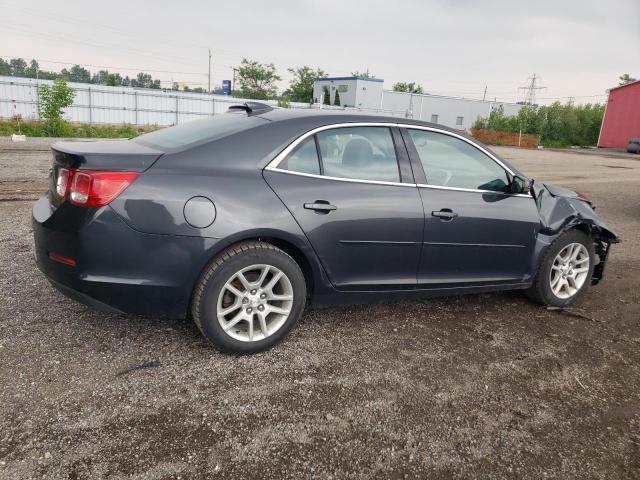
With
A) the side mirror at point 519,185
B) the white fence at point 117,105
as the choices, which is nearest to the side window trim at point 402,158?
the side mirror at point 519,185

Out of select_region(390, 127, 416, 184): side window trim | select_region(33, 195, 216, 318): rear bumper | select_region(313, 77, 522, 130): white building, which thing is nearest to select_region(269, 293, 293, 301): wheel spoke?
select_region(33, 195, 216, 318): rear bumper

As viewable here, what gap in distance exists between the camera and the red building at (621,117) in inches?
1705

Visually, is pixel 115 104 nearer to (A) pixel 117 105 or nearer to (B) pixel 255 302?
(A) pixel 117 105

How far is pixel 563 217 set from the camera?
13.9 feet

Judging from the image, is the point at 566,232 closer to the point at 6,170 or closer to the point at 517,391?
the point at 517,391

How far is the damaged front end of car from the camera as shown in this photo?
4180 mm

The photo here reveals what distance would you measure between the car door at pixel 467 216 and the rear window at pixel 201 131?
1198mm

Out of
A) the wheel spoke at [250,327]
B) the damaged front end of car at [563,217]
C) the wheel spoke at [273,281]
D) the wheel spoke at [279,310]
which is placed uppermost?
the damaged front end of car at [563,217]

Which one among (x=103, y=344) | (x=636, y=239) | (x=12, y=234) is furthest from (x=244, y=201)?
(x=636, y=239)

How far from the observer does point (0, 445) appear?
227cm

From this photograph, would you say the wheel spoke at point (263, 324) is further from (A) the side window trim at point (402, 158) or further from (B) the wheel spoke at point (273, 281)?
(A) the side window trim at point (402, 158)

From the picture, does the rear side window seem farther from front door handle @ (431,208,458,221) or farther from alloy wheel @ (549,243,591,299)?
alloy wheel @ (549,243,591,299)

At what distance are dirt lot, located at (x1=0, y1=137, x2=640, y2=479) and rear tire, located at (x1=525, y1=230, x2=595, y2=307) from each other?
22 centimetres

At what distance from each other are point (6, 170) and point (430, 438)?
1089cm
